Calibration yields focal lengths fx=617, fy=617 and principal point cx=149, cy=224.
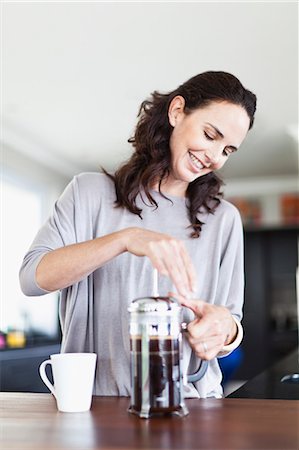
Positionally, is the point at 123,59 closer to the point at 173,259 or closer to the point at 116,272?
the point at 116,272

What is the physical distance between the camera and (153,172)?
139cm

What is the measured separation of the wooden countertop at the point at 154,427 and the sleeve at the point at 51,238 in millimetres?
225

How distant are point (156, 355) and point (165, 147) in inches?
24.5

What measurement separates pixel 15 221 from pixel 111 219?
4.55 meters

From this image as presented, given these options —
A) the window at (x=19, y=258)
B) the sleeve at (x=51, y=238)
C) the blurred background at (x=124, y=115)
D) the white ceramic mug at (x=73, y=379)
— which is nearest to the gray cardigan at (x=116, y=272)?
the sleeve at (x=51, y=238)

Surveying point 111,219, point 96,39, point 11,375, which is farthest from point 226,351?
point 11,375

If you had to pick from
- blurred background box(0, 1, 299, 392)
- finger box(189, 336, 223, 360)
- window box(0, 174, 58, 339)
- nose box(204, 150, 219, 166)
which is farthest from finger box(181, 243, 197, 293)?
window box(0, 174, 58, 339)

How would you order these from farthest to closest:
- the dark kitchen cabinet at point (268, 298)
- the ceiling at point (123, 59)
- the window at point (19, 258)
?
1. the dark kitchen cabinet at point (268, 298)
2. the window at point (19, 258)
3. the ceiling at point (123, 59)

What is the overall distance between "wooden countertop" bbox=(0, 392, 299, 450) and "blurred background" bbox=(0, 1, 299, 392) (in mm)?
965

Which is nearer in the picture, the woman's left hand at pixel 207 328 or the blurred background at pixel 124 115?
the woman's left hand at pixel 207 328

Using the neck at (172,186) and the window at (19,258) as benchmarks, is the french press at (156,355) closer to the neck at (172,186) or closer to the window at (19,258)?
the neck at (172,186)

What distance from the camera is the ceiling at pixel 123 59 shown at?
322cm

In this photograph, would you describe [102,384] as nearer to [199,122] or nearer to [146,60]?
[199,122]

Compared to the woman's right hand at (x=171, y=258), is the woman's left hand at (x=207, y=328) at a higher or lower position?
lower
